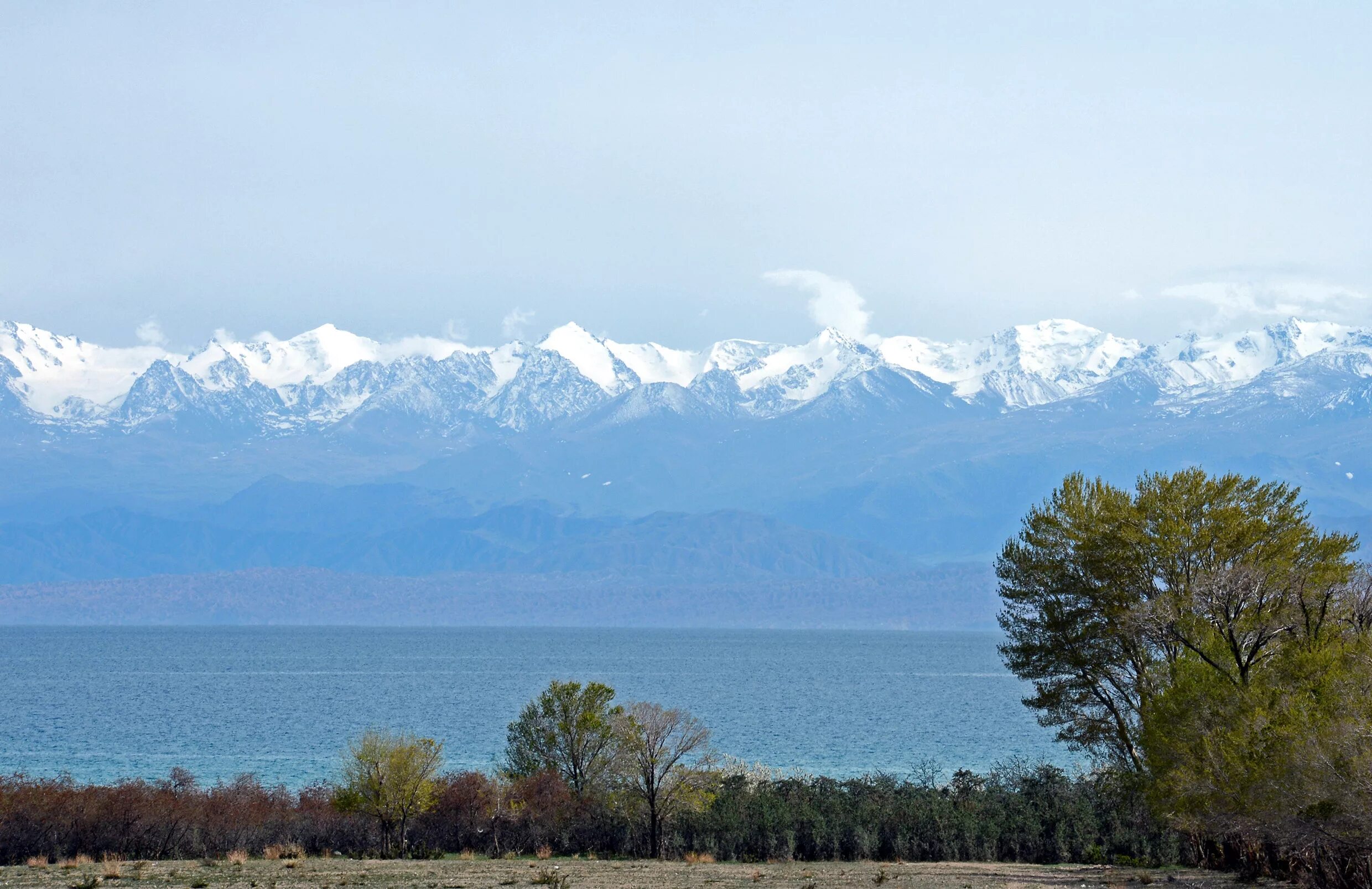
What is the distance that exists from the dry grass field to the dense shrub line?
3.70 m

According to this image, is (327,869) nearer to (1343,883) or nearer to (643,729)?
(643,729)

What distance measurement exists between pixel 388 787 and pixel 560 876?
11.9m

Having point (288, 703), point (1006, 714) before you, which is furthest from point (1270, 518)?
point (288, 703)

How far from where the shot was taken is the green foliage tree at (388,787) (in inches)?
1778

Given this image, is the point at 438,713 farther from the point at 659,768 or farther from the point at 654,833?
the point at 654,833

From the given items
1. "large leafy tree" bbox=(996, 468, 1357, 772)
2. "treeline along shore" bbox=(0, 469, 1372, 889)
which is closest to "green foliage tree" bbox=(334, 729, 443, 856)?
"treeline along shore" bbox=(0, 469, 1372, 889)

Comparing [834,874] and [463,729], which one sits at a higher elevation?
[463,729]

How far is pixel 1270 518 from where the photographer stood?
33.9 metres

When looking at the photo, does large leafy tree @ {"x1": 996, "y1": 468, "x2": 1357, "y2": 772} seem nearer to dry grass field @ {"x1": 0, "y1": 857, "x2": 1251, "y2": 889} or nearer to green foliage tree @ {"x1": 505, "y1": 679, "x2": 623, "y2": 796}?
dry grass field @ {"x1": 0, "y1": 857, "x2": 1251, "y2": 889}

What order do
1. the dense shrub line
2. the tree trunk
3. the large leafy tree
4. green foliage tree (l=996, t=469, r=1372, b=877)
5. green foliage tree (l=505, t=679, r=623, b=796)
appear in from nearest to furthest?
green foliage tree (l=996, t=469, r=1372, b=877)
the large leafy tree
the dense shrub line
the tree trunk
green foliage tree (l=505, t=679, r=623, b=796)

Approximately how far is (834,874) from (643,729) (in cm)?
1064

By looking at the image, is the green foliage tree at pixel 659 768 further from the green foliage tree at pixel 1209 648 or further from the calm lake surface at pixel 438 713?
the calm lake surface at pixel 438 713

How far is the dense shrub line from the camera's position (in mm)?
43656

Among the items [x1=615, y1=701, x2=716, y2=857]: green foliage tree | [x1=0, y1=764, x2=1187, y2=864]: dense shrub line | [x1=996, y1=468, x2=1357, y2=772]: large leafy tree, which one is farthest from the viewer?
[x1=615, y1=701, x2=716, y2=857]: green foliage tree
